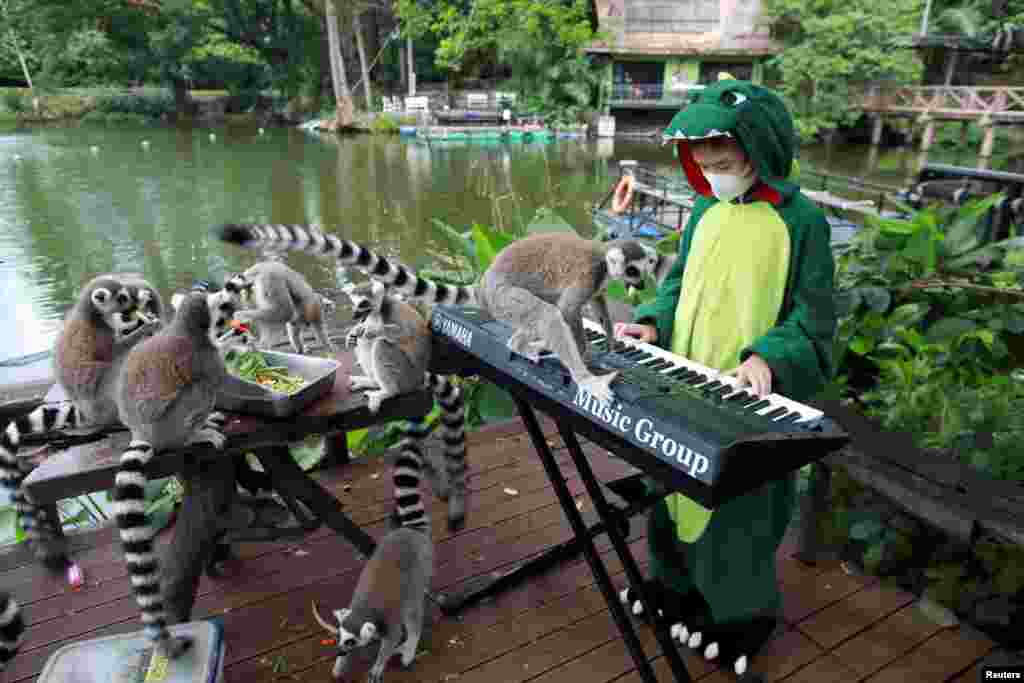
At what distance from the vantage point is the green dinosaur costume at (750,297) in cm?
175

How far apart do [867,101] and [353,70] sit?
84.7ft

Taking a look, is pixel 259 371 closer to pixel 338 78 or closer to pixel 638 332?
pixel 638 332

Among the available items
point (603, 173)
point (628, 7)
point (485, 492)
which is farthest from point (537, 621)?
point (628, 7)

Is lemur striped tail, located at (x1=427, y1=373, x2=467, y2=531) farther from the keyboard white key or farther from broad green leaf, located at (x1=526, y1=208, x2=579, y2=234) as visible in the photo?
broad green leaf, located at (x1=526, y1=208, x2=579, y2=234)

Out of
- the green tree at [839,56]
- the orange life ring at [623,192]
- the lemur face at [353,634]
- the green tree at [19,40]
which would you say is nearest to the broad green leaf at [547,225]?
the lemur face at [353,634]

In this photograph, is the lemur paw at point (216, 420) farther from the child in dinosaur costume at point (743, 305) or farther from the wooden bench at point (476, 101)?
the wooden bench at point (476, 101)

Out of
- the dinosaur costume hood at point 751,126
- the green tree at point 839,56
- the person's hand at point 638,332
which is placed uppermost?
the green tree at point 839,56

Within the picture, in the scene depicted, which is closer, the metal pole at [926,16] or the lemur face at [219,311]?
the lemur face at [219,311]

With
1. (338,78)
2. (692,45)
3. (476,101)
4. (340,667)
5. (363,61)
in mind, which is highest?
(692,45)

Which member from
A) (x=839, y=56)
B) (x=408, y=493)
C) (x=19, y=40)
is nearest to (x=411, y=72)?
(x=19, y=40)

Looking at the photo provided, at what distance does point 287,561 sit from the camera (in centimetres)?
273

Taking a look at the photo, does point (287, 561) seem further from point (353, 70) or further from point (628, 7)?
point (353, 70)

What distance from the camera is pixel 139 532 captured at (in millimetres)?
1824

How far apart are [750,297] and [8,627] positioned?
8.05ft
